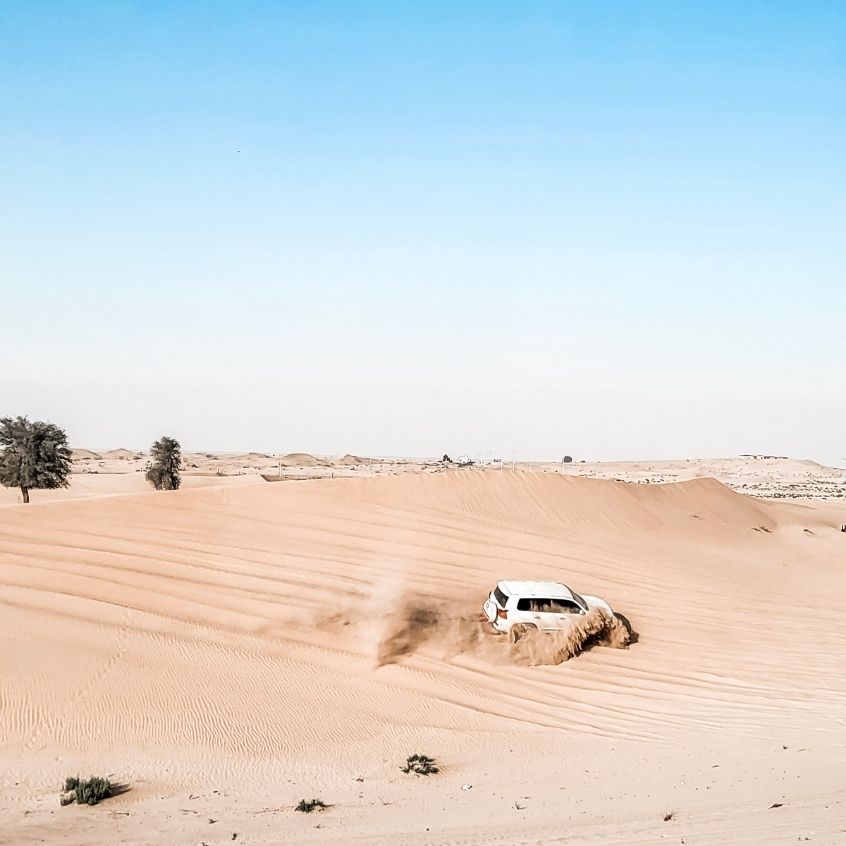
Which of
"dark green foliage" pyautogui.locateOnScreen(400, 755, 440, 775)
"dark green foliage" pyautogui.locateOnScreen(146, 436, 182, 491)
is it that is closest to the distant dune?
"dark green foliage" pyautogui.locateOnScreen(146, 436, 182, 491)

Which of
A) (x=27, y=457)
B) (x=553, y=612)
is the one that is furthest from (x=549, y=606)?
(x=27, y=457)

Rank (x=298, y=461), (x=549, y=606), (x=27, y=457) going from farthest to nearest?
(x=298, y=461) → (x=27, y=457) → (x=549, y=606)

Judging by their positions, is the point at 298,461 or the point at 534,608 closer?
the point at 534,608

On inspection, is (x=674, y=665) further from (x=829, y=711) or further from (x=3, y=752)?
(x=3, y=752)

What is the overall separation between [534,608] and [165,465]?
33880 millimetres

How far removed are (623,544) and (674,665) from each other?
10616mm

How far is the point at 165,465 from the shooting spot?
151 ft

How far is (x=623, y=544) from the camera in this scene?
2625 centimetres

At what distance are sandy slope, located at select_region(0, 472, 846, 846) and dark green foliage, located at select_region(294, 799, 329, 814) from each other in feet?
0.42

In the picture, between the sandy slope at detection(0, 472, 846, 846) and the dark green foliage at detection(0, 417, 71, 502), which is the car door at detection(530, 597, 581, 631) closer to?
the sandy slope at detection(0, 472, 846, 846)

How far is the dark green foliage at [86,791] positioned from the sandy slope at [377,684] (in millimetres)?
138

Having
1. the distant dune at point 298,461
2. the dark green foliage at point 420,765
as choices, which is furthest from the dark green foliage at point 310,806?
the distant dune at point 298,461

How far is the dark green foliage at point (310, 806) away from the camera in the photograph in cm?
884

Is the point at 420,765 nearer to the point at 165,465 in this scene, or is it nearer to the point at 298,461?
the point at 165,465
